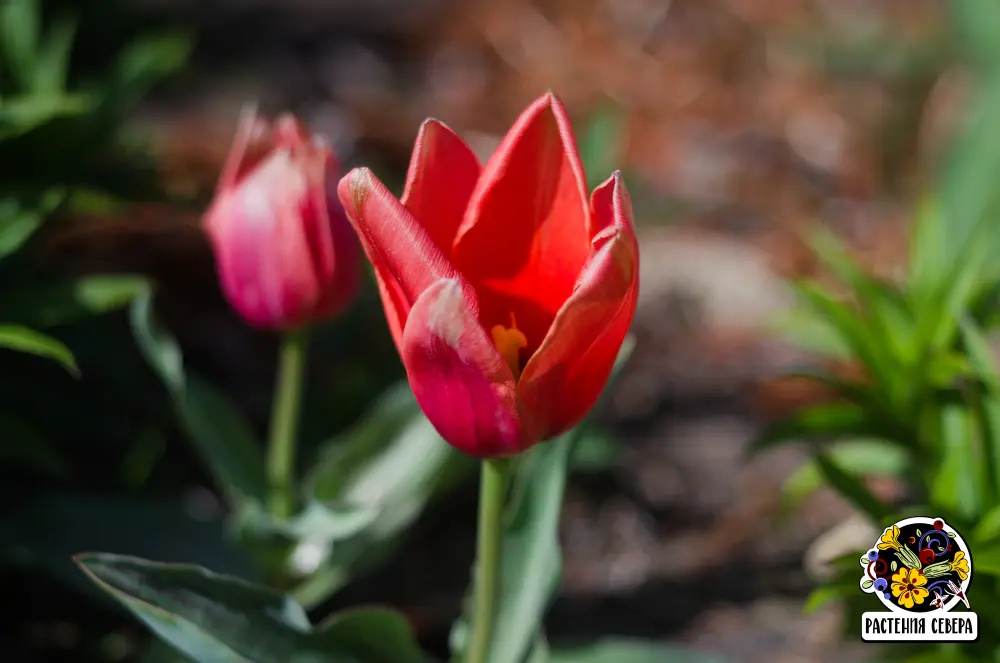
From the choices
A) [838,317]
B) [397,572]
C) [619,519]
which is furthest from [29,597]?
[838,317]

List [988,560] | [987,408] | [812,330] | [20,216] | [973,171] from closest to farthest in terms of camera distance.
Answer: [988,560]
[987,408]
[20,216]
[812,330]
[973,171]

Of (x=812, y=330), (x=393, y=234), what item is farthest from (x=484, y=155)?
(x=393, y=234)

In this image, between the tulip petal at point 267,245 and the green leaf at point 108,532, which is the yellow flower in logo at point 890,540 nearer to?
the tulip petal at point 267,245

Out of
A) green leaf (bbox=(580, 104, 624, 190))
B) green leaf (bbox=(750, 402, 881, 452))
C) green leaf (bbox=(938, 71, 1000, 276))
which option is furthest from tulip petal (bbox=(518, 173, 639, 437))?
green leaf (bbox=(938, 71, 1000, 276))

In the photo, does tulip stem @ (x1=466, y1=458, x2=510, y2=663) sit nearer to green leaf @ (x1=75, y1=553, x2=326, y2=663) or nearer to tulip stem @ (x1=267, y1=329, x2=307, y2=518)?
green leaf @ (x1=75, y1=553, x2=326, y2=663)

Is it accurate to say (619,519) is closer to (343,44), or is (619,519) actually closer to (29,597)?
(29,597)

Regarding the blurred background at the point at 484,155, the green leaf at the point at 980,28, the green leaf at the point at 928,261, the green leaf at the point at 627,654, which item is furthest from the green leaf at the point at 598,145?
the green leaf at the point at 980,28

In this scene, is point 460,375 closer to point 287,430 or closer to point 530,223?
point 530,223
